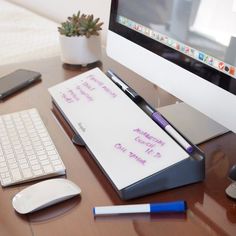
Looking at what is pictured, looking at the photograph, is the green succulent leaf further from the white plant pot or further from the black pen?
the black pen

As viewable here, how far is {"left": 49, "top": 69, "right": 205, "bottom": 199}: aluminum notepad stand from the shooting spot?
2.00 ft

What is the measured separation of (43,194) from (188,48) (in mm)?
346

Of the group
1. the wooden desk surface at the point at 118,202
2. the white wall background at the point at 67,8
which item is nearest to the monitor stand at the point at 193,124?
the wooden desk surface at the point at 118,202

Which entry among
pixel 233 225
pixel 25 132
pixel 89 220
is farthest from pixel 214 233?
pixel 25 132

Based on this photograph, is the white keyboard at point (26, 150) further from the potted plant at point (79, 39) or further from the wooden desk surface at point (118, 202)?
the potted plant at point (79, 39)

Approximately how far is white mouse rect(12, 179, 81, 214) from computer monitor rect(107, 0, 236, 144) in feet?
0.87

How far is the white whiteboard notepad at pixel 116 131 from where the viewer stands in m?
0.62

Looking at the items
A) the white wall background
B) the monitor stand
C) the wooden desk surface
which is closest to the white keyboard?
the wooden desk surface

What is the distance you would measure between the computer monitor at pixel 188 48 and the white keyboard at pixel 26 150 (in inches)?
9.7

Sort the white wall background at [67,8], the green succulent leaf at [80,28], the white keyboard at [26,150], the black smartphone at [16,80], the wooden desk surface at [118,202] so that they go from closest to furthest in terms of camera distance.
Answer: the wooden desk surface at [118,202], the white keyboard at [26,150], the black smartphone at [16,80], the green succulent leaf at [80,28], the white wall background at [67,8]

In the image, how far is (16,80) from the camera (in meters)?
1.02

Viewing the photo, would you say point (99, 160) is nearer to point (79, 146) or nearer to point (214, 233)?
point (79, 146)

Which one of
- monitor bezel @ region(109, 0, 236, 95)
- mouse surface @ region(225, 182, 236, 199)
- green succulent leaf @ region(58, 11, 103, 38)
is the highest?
monitor bezel @ region(109, 0, 236, 95)

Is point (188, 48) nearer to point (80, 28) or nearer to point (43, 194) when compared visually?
point (43, 194)
